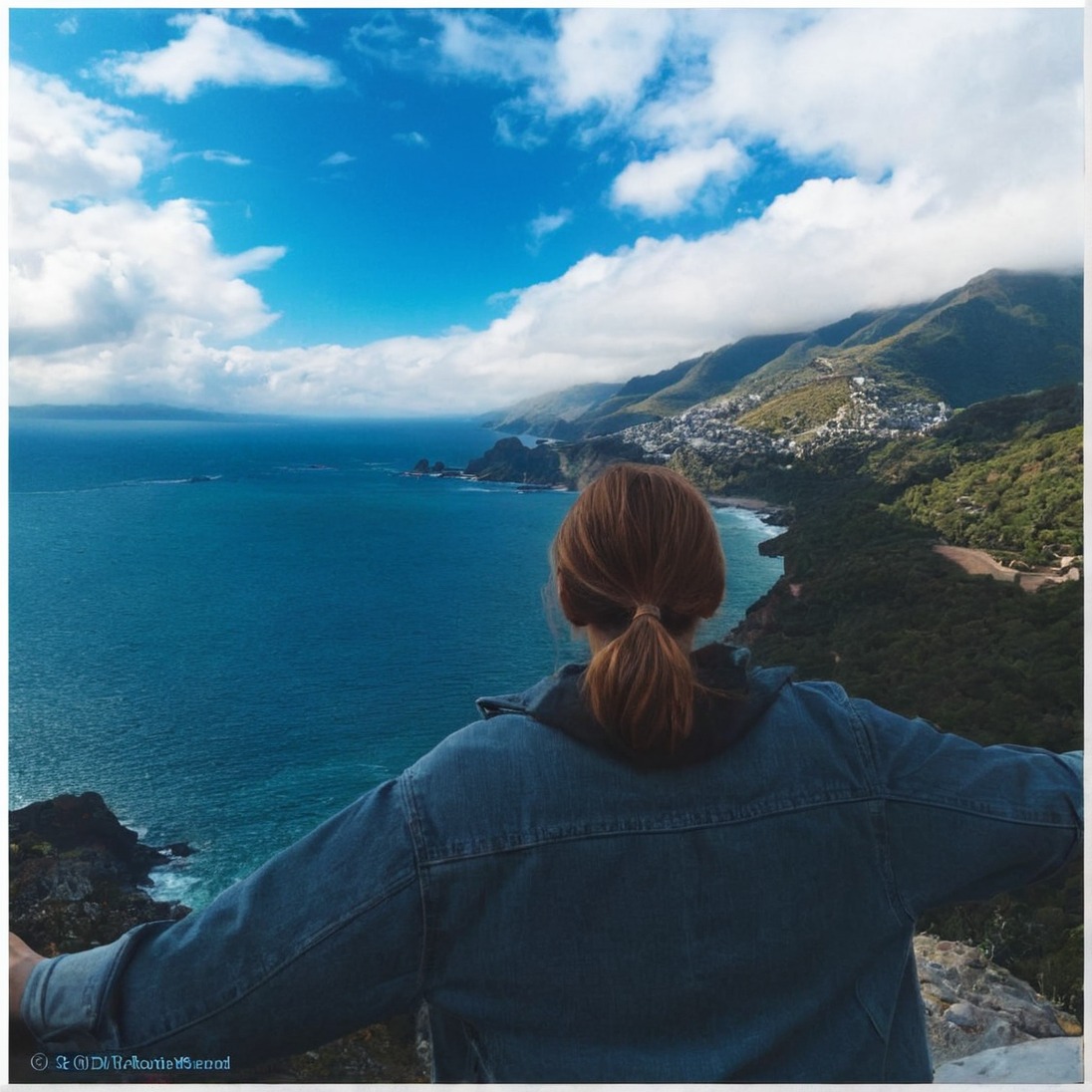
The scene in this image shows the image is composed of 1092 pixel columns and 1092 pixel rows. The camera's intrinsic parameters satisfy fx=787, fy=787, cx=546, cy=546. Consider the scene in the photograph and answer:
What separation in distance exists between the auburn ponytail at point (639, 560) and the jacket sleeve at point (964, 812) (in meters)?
0.18

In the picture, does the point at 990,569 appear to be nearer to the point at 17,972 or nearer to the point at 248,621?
the point at 17,972

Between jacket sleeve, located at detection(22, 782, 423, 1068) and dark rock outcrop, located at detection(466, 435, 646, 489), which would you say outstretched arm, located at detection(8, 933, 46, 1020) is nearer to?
jacket sleeve, located at detection(22, 782, 423, 1068)

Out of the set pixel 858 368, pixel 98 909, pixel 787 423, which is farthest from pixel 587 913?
pixel 858 368

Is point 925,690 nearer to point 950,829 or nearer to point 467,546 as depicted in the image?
point 950,829

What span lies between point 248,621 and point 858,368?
38.1 feet

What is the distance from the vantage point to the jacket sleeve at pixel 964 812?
67 cm

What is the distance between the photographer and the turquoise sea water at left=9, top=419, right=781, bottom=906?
9.89 meters

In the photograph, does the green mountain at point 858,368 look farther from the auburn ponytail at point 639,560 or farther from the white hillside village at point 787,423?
the auburn ponytail at point 639,560

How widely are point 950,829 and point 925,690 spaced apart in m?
5.54

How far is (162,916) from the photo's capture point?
5992mm

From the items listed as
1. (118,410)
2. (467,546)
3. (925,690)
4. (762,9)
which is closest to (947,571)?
(925,690)

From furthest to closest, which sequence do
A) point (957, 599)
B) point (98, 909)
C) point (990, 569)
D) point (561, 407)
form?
point (561, 407) < point (957, 599) < point (990, 569) < point (98, 909)

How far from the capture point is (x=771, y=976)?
0.65 meters

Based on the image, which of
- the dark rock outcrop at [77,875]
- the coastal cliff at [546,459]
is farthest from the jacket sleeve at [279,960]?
the coastal cliff at [546,459]
